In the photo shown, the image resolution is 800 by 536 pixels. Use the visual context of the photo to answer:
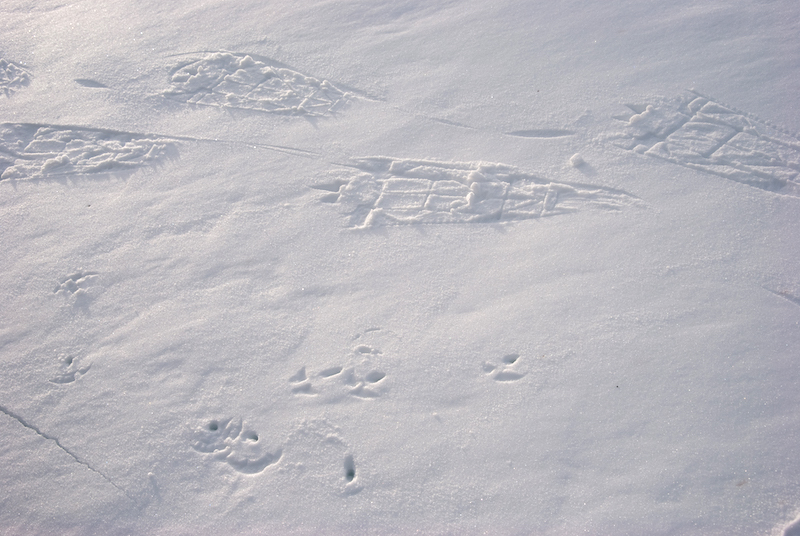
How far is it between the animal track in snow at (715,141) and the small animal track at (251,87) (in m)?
1.52

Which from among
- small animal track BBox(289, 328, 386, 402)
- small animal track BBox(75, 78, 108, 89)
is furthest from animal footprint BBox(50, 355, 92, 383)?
small animal track BBox(75, 78, 108, 89)

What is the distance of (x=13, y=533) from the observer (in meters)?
1.63

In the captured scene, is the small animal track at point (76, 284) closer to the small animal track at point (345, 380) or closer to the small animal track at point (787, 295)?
the small animal track at point (345, 380)

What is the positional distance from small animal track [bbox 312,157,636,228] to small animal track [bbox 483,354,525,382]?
655mm

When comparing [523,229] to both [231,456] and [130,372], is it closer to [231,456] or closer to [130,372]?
[231,456]

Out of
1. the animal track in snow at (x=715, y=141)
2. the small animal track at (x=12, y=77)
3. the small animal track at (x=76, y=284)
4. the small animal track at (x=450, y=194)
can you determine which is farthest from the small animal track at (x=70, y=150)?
the animal track in snow at (x=715, y=141)

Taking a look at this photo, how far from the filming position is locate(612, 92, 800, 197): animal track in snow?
216 centimetres

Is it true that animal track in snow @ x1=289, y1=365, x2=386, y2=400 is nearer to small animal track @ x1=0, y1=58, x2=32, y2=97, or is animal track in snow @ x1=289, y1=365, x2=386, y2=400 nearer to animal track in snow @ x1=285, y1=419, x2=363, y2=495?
animal track in snow @ x1=285, y1=419, x2=363, y2=495

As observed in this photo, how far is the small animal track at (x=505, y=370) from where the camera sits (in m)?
1.75

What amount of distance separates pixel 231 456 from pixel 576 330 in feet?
4.38

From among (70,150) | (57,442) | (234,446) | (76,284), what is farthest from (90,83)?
(234,446)

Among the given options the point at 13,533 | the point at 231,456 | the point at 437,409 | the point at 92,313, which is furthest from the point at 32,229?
the point at 437,409

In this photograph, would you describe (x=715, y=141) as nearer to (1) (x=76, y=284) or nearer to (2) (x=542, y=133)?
(2) (x=542, y=133)

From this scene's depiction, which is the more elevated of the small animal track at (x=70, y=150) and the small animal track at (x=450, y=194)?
the small animal track at (x=70, y=150)
